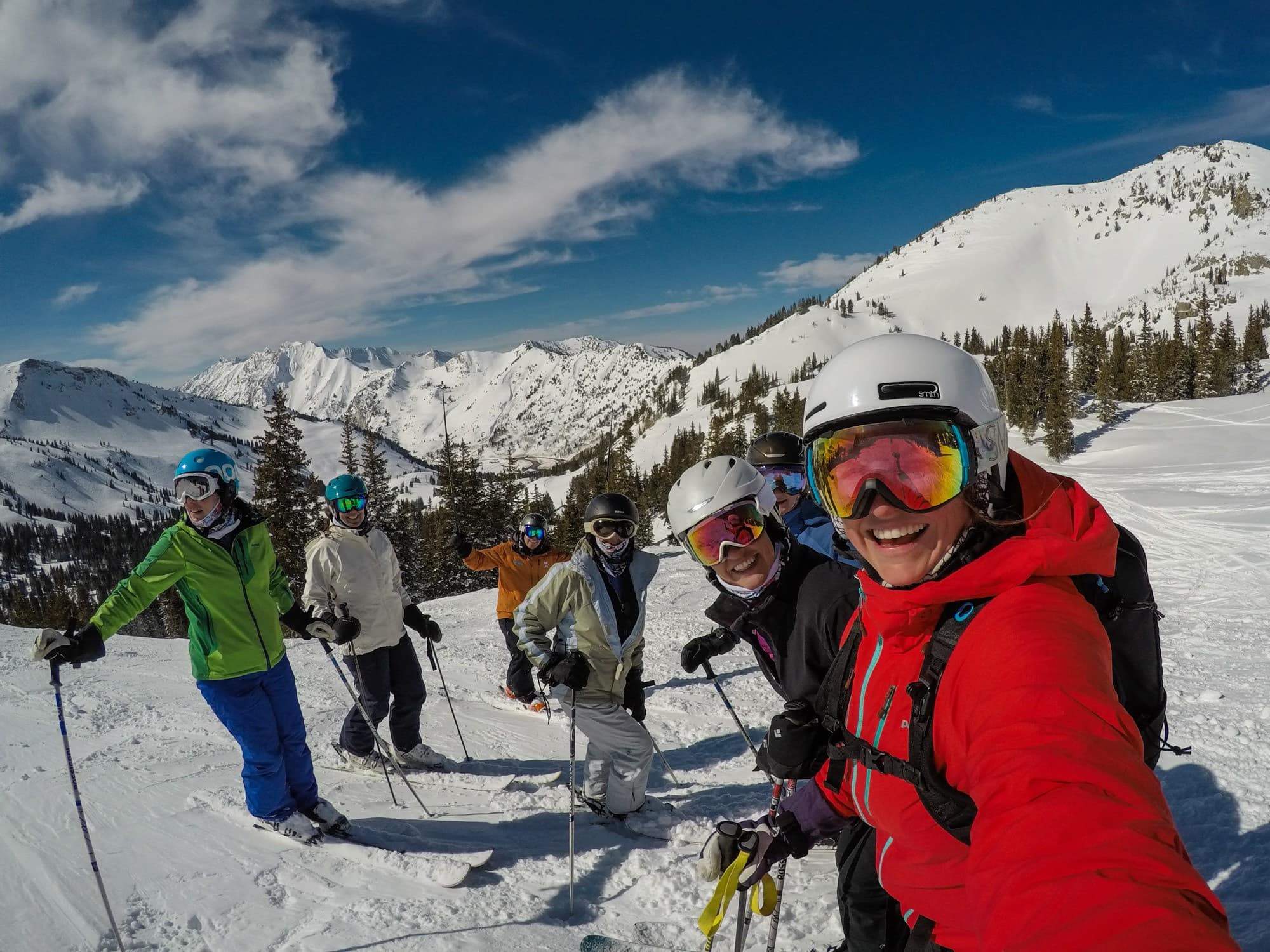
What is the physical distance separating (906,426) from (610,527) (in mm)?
3527

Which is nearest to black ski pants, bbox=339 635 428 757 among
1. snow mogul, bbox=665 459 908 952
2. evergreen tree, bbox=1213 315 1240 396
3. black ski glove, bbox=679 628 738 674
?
black ski glove, bbox=679 628 738 674

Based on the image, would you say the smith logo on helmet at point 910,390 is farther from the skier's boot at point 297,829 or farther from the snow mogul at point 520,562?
the snow mogul at point 520,562

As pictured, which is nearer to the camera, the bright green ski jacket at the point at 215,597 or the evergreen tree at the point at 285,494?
the bright green ski jacket at the point at 215,597

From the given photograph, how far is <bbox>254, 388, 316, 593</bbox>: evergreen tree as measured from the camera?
2427 cm

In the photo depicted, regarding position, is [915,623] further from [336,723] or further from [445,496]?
[445,496]

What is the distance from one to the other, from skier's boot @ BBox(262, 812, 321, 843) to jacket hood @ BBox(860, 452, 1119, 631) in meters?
4.66

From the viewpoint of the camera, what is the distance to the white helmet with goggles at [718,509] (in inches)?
152

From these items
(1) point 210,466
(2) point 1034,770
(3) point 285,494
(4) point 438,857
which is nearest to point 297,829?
(4) point 438,857

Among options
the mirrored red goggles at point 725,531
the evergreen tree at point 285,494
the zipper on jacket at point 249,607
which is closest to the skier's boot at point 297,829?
the zipper on jacket at point 249,607

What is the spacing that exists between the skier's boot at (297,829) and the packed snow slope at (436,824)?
11 centimetres

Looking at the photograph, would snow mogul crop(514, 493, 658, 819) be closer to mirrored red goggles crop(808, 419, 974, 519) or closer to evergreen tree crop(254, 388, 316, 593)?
mirrored red goggles crop(808, 419, 974, 519)

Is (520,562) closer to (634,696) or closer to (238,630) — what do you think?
(634,696)

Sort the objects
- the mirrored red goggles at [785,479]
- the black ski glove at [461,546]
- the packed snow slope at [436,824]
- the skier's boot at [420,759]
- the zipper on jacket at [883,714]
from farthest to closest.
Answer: the black ski glove at [461,546] < the mirrored red goggles at [785,479] < the skier's boot at [420,759] < the packed snow slope at [436,824] < the zipper on jacket at [883,714]

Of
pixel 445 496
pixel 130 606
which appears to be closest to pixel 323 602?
pixel 130 606
